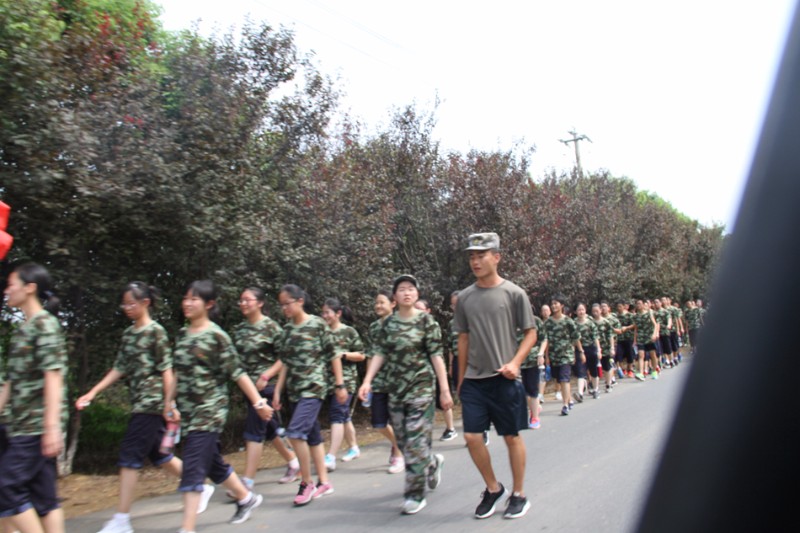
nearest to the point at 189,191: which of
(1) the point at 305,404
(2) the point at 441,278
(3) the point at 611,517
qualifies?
(1) the point at 305,404

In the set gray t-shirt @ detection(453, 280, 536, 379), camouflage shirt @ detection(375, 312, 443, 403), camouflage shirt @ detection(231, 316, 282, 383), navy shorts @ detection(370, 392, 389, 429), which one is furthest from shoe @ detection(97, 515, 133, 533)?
gray t-shirt @ detection(453, 280, 536, 379)

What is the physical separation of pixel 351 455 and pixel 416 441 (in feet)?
10.5

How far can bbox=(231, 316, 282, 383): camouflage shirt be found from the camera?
6.88 metres

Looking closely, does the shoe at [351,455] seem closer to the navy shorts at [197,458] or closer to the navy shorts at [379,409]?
the navy shorts at [379,409]

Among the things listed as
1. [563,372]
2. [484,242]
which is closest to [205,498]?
[484,242]

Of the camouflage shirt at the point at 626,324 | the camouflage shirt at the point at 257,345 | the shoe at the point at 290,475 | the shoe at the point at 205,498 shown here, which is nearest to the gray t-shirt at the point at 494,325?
the camouflage shirt at the point at 257,345

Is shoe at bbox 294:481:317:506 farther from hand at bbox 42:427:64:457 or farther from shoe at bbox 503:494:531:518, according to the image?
hand at bbox 42:427:64:457

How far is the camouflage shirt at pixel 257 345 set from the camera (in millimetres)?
6883

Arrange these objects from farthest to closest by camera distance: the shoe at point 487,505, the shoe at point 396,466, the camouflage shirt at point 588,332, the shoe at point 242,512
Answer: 1. the camouflage shirt at point 588,332
2. the shoe at point 396,466
3. the shoe at point 242,512
4. the shoe at point 487,505

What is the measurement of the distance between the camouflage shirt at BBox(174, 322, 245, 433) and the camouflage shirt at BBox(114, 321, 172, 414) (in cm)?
31

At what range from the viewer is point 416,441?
220 inches

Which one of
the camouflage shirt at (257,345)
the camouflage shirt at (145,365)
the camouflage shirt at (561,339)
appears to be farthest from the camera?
the camouflage shirt at (561,339)

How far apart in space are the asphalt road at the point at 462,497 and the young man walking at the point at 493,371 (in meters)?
0.32

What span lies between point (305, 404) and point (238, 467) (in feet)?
9.00
